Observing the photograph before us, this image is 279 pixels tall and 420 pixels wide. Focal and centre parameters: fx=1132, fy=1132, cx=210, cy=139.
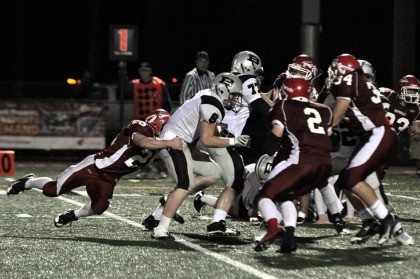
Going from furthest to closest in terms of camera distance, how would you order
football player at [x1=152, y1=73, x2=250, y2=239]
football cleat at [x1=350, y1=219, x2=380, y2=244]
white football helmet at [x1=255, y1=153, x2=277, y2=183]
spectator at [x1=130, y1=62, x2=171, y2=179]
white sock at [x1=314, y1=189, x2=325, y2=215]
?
spectator at [x1=130, y1=62, x2=171, y2=179], white sock at [x1=314, y1=189, x2=325, y2=215], white football helmet at [x1=255, y1=153, x2=277, y2=183], football player at [x1=152, y1=73, x2=250, y2=239], football cleat at [x1=350, y1=219, x2=380, y2=244]

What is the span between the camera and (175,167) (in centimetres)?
879

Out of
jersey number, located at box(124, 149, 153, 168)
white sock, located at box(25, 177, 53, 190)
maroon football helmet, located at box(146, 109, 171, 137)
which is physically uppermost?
maroon football helmet, located at box(146, 109, 171, 137)

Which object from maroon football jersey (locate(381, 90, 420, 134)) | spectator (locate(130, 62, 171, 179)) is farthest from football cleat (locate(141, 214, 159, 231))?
spectator (locate(130, 62, 171, 179))

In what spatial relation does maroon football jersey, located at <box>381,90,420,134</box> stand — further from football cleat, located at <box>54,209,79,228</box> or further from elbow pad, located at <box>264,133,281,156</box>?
football cleat, located at <box>54,209,79,228</box>

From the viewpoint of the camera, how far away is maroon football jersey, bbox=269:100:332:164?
794 cm

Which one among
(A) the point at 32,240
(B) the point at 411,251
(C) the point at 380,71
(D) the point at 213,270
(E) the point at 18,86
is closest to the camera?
(D) the point at 213,270

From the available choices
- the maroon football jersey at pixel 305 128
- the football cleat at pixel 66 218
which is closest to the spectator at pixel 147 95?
the football cleat at pixel 66 218

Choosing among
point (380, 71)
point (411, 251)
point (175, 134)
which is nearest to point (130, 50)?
point (175, 134)

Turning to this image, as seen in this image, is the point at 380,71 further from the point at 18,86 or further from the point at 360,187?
the point at 360,187

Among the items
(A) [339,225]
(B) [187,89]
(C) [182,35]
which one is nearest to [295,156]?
Answer: (A) [339,225]

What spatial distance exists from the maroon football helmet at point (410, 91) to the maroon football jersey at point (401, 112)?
1.8 inches

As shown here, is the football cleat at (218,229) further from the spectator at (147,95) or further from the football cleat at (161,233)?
the spectator at (147,95)

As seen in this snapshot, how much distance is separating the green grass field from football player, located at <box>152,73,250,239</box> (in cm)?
25

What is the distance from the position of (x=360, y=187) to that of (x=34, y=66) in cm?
4294
